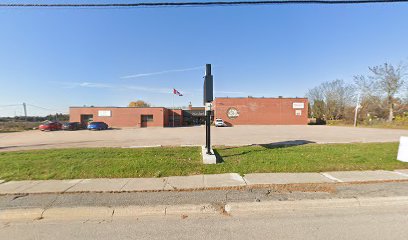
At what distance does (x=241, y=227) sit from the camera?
359 centimetres

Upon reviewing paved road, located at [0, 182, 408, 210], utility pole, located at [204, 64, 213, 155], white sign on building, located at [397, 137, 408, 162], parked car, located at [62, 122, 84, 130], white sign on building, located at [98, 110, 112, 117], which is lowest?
parked car, located at [62, 122, 84, 130]

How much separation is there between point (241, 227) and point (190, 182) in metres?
2.31

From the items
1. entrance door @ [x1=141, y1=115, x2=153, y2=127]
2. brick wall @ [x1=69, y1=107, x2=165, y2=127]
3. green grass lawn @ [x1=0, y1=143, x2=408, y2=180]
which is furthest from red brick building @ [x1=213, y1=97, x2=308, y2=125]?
green grass lawn @ [x1=0, y1=143, x2=408, y2=180]

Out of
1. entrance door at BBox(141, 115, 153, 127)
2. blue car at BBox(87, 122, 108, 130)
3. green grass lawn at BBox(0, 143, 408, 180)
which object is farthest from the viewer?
entrance door at BBox(141, 115, 153, 127)

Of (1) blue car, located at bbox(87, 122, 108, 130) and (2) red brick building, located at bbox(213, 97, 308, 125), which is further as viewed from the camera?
(2) red brick building, located at bbox(213, 97, 308, 125)

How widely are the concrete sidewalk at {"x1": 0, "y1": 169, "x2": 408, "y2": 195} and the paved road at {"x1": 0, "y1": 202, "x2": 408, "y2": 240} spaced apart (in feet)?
4.36

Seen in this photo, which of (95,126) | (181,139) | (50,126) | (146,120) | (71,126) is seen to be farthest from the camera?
(146,120)

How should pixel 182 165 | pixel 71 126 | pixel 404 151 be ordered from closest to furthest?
pixel 182 165, pixel 404 151, pixel 71 126

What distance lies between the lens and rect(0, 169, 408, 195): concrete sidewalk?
17.3 ft

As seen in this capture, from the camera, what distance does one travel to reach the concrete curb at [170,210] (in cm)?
411

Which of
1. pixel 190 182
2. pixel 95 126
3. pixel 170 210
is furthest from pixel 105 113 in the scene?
pixel 170 210

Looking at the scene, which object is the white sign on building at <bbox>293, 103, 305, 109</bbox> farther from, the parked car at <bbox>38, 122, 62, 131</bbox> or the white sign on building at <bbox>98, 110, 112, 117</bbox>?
the parked car at <bbox>38, 122, 62, 131</bbox>

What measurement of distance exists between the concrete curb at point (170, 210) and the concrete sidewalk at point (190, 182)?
946 millimetres

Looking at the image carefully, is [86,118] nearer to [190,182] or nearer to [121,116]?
[121,116]
